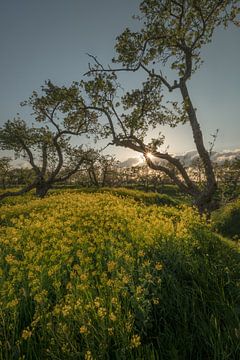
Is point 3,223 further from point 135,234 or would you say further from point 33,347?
point 33,347

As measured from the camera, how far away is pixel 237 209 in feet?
60.8

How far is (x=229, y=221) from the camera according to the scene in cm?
1758

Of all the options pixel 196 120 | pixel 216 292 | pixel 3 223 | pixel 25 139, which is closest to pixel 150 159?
pixel 196 120

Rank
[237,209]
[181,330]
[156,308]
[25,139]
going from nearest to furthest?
[181,330] → [156,308] → [237,209] → [25,139]

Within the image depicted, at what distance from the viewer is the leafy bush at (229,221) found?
54.1ft

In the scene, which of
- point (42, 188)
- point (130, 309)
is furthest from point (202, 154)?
point (42, 188)

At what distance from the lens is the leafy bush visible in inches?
650

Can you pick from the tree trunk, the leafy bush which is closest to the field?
the leafy bush

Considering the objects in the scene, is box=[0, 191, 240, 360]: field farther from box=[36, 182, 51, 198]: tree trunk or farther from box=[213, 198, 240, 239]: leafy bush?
box=[36, 182, 51, 198]: tree trunk

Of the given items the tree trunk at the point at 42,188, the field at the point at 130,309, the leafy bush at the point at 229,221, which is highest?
the tree trunk at the point at 42,188

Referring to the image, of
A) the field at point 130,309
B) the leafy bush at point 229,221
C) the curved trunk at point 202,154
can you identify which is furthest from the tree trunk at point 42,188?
the field at point 130,309

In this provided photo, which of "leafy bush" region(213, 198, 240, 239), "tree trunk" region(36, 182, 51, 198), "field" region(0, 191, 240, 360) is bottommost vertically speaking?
"leafy bush" region(213, 198, 240, 239)

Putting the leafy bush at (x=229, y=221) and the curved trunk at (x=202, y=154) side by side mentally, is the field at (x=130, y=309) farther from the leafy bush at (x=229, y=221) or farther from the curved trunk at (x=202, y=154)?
the leafy bush at (x=229, y=221)

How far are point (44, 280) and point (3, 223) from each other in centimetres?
1031
